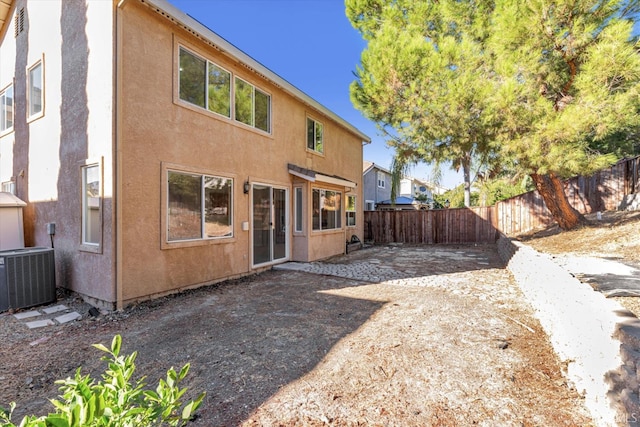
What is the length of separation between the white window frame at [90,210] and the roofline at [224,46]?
2922mm

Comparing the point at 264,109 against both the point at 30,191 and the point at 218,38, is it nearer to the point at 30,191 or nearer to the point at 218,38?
the point at 218,38

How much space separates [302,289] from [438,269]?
166 inches

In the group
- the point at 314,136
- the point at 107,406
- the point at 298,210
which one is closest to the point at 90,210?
the point at 298,210

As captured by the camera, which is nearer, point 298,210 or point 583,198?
point 298,210

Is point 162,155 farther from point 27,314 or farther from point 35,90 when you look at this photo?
→ point 35,90

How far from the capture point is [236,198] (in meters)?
7.50

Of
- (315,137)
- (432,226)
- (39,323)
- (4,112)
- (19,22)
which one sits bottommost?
(39,323)

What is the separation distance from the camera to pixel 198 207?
6.60 metres

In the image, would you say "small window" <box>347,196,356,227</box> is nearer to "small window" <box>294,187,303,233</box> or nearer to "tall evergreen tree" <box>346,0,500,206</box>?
"tall evergreen tree" <box>346,0,500,206</box>

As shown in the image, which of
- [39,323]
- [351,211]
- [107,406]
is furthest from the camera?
[351,211]

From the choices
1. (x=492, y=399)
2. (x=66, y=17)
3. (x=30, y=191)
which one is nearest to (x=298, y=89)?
(x=66, y=17)

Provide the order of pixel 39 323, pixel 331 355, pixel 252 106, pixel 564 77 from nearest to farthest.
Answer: pixel 331 355
pixel 39 323
pixel 564 77
pixel 252 106

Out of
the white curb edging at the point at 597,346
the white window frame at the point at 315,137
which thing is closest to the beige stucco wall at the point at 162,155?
the white window frame at the point at 315,137

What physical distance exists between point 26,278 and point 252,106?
5930 mm
